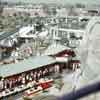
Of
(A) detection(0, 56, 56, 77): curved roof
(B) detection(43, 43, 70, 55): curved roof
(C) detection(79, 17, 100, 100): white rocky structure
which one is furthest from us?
(B) detection(43, 43, 70, 55): curved roof

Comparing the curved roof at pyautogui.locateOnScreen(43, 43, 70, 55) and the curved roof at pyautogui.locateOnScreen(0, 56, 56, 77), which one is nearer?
the curved roof at pyautogui.locateOnScreen(0, 56, 56, 77)

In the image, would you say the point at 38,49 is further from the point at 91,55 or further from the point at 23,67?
the point at 91,55

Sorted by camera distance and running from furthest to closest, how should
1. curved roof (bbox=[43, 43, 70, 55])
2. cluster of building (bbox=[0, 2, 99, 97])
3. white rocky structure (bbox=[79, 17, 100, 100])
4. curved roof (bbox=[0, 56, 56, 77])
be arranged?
curved roof (bbox=[43, 43, 70, 55]) → cluster of building (bbox=[0, 2, 99, 97]) → curved roof (bbox=[0, 56, 56, 77]) → white rocky structure (bbox=[79, 17, 100, 100])

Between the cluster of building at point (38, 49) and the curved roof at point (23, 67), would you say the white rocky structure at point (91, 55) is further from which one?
the curved roof at point (23, 67)

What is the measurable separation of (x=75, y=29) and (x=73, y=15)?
1265 mm

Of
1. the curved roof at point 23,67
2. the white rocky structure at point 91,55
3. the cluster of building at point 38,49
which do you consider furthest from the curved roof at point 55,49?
the white rocky structure at point 91,55

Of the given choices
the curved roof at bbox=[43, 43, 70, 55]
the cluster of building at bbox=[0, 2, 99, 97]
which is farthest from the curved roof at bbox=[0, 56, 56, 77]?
the curved roof at bbox=[43, 43, 70, 55]

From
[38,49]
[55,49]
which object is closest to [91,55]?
[55,49]

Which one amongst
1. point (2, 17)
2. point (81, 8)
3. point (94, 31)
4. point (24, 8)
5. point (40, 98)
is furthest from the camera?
point (2, 17)

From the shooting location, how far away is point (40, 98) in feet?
9.43

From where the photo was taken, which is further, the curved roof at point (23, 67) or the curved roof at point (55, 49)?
the curved roof at point (55, 49)

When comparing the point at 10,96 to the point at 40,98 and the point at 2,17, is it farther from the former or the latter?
the point at 2,17

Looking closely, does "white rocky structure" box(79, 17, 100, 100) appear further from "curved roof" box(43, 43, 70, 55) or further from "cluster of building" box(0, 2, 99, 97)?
"curved roof" box(43, 43, 70, 55)

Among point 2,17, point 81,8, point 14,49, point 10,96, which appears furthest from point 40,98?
point 2,17
